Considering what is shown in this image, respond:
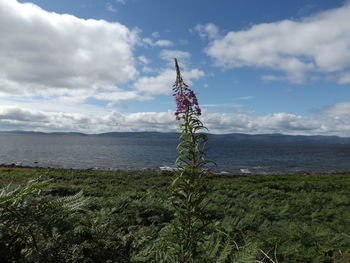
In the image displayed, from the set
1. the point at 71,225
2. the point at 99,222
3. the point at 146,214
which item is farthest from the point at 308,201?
the point at 71,225

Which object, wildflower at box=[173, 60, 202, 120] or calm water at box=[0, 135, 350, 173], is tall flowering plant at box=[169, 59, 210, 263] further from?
calm water at box=[0, 135, 350, 173]

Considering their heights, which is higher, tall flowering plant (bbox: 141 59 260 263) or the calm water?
tall flowering plant (bbox: 141 59 260 263)

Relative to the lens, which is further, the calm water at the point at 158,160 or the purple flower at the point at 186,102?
the calm water at the point at 158,160

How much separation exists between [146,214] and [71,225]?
343 cm

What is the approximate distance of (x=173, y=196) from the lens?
2912 millimetres

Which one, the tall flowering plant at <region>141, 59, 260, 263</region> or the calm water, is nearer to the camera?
the tall flowering plant at <region>141, 59, 260, 263</region>

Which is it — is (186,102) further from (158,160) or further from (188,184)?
(158,160)

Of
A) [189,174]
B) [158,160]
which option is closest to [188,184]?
[189,174]

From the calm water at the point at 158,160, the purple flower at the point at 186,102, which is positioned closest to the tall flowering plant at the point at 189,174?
the purple flower at the point at 186,102

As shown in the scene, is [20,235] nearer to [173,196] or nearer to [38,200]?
[38,200]

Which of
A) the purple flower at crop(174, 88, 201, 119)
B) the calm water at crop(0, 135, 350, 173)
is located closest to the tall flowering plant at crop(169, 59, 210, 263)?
the purple flower at crop(174, 88, 201, 119)

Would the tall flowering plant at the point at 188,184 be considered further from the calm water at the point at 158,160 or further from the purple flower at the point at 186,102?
the calm water at the point at 158,160

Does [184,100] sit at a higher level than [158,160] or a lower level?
higher

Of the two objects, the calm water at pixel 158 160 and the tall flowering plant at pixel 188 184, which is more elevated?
the tall flowering plant at pixel 188 184
